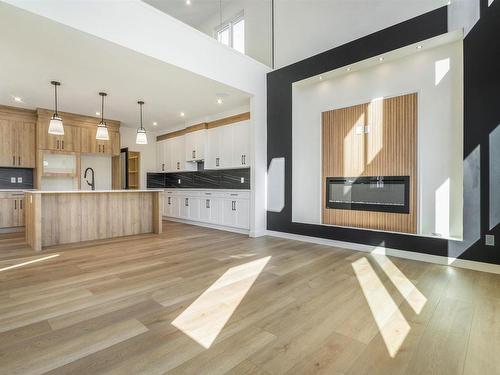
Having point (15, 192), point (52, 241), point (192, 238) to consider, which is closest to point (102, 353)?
point (192, 238)

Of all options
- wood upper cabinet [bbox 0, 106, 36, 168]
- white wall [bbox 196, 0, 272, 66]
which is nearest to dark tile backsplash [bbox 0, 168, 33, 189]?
wood upper cabinet [bbox 0, 106, 36, 168]

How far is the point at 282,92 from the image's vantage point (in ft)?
16.6

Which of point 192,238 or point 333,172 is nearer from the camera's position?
point 333,172

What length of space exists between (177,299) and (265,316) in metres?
0.79

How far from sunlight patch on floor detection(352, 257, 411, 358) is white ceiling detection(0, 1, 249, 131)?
3.70m

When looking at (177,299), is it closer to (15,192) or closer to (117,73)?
(117,73)

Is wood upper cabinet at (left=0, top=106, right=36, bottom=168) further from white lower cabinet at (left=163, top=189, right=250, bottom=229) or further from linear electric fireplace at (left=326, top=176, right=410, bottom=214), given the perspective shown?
linear electric fireplace at (left=326, top=176, right=410, bottom=214)

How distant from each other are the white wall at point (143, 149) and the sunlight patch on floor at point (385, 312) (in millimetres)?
6969

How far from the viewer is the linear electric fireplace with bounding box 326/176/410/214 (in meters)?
3.81

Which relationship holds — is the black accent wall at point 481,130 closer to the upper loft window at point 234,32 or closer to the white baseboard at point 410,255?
the white baseboard at point 410,255

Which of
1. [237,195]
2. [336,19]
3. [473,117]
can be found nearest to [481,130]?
[473,117]

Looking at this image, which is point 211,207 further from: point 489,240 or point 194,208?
point 489,240

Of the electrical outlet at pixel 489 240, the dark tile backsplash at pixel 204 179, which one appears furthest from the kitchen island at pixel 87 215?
the electrical outlet at pixel 489 240

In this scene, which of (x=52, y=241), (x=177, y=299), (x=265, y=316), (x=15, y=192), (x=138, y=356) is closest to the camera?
(x=138, y=356)
